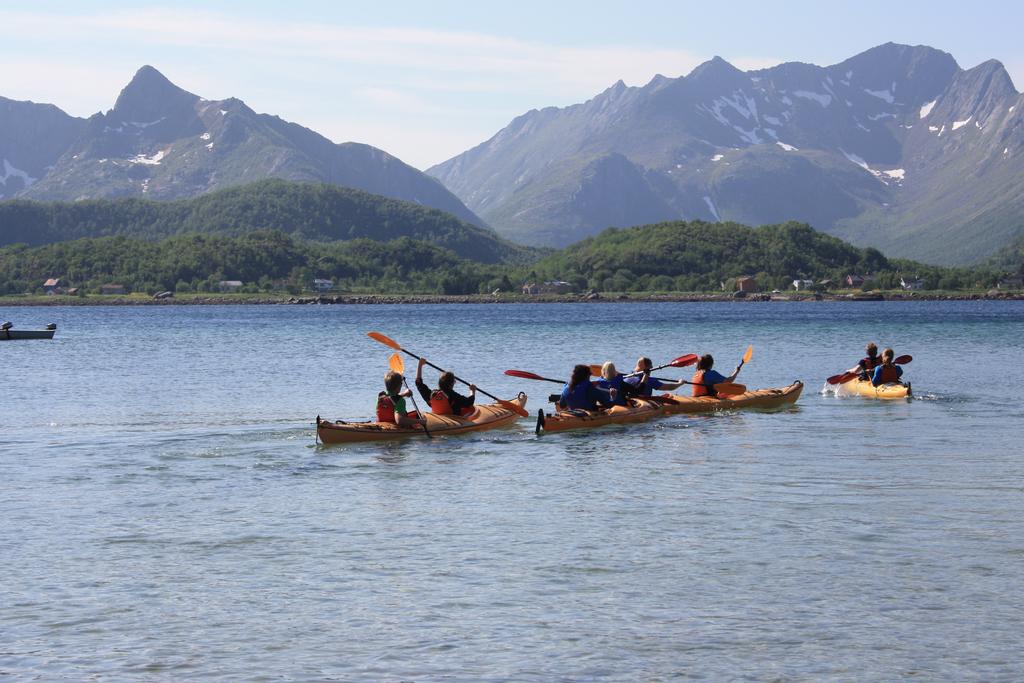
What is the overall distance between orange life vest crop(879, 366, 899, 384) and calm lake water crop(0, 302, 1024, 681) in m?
3.09

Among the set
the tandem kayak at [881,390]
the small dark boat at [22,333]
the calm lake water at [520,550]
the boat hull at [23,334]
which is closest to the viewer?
the calm lake water at [520,550]

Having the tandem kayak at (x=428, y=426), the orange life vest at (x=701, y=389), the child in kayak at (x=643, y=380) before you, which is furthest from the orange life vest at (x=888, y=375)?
the tandem kayak at (x=428, y=426)

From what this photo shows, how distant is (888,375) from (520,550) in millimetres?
26707

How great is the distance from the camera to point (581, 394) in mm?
31844

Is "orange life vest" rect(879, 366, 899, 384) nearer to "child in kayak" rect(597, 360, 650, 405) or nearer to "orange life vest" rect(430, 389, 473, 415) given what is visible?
"child in kayak" rect(597, 360, 650, 405)

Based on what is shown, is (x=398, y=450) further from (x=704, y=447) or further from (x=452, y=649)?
(x=452, y=649)

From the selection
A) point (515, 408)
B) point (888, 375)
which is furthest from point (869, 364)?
point (515, 408)

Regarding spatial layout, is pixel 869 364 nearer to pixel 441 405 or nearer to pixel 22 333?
pixel 441 405

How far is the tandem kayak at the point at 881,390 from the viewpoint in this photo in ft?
133

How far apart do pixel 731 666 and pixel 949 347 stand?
71.2m

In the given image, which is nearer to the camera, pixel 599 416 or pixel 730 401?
pixel 599 416

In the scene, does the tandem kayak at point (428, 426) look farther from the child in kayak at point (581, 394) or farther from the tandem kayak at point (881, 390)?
the tandem kayak at point (881, 390)

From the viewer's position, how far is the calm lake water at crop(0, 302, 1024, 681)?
514 inches

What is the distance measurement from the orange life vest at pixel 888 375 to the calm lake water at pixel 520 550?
3.09m
